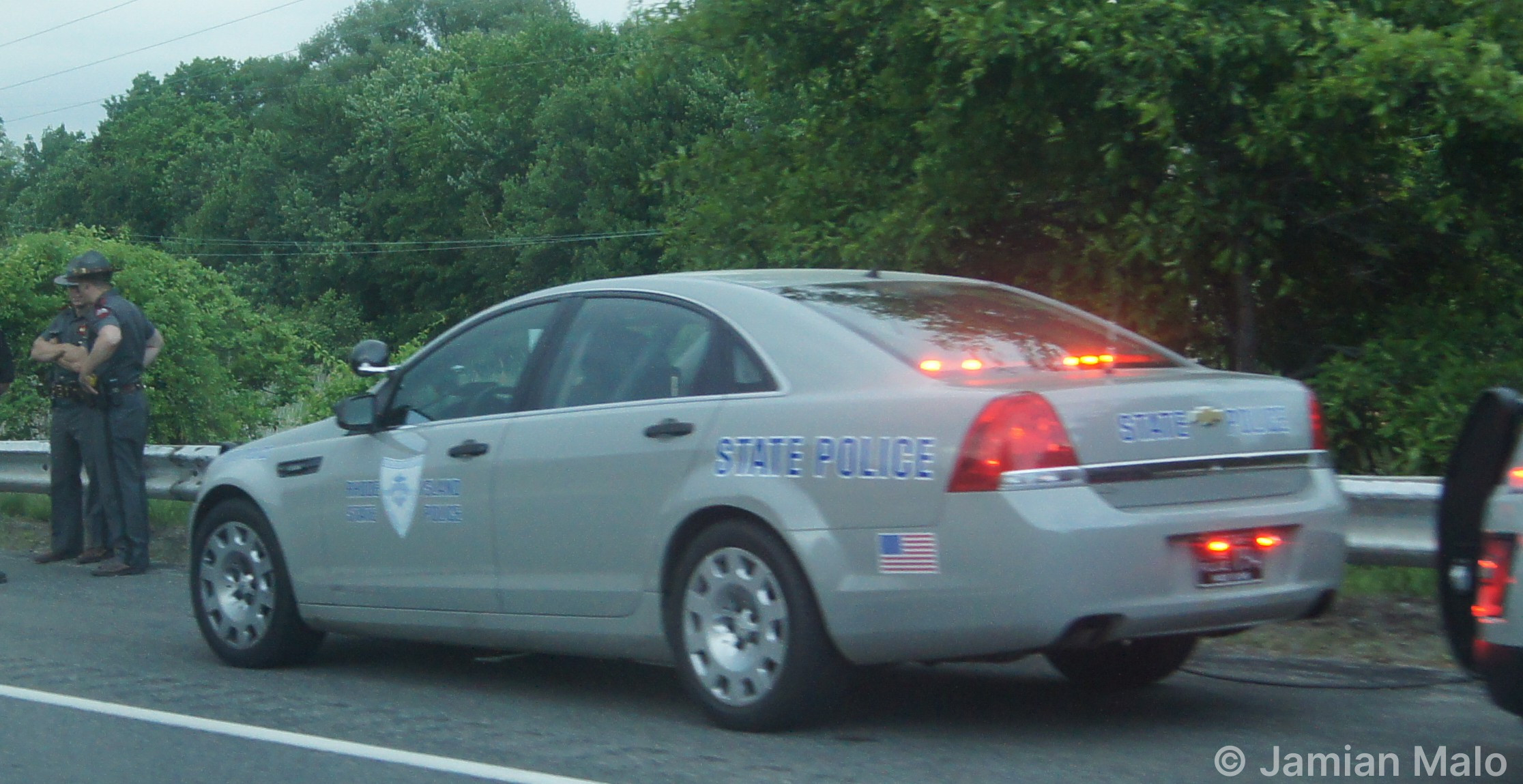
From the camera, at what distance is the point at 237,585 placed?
7.28 m

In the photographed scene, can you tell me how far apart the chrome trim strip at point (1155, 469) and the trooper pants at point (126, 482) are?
6.75 metres

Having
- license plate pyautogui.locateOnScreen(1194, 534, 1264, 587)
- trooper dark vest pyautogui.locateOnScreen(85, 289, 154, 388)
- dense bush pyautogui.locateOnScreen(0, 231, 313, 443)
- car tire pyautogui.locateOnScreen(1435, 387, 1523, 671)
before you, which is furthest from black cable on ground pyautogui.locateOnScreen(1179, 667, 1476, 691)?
dense bush pyautogui.locateOnScreen(0, 231, 313, 443)

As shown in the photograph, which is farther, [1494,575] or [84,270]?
[84,270]

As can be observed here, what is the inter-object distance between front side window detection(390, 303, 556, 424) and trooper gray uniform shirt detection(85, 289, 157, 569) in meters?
4.05

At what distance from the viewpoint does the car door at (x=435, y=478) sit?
6.40 metres

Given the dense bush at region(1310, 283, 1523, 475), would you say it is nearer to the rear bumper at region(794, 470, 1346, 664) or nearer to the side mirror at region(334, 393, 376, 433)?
the rear bumper at region(794, 470, 1346, 664)

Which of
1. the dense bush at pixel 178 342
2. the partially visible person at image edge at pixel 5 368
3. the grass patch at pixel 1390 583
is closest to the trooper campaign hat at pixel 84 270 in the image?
the partially visible person at image edge at pixel 5 368

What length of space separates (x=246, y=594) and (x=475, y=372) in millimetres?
1410

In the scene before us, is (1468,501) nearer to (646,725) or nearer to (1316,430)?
(1316,430)

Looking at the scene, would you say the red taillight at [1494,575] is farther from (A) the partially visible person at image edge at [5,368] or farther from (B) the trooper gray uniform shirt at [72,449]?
(A) the partially visible person at image edge at [5,368]

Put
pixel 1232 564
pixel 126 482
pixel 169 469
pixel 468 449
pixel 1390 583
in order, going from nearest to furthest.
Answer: pixel 1232 564 → pixel 468 449 → pixel 1390 583 → pixel 126 482 → pixel 169 469

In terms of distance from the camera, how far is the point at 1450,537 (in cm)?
482

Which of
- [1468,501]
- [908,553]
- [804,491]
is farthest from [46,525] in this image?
[1468,501]

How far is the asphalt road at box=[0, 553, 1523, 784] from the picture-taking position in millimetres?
5180
